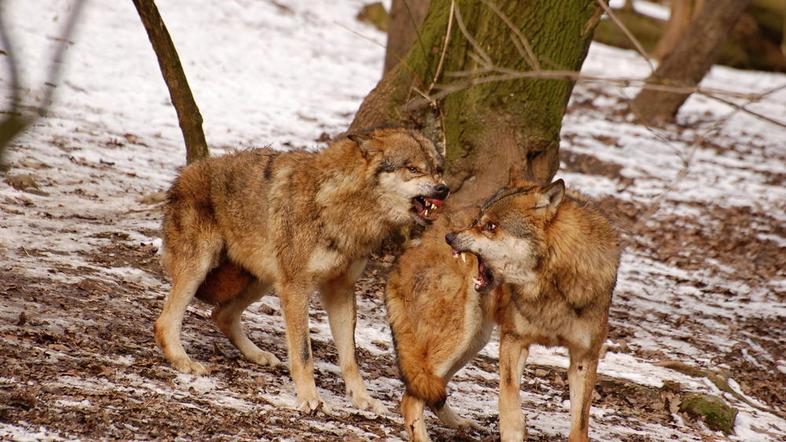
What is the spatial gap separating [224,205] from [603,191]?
8.78m

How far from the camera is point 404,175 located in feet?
22.0

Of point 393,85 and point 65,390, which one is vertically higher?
point 393,85

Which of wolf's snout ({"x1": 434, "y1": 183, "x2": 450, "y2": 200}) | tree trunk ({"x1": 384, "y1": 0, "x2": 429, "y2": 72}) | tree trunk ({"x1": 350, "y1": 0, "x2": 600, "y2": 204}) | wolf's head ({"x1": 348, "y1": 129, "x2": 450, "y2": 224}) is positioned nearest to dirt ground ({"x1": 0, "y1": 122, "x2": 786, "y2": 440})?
wolf's snout ({"x1": 434, "y1": 183, "x2": 450, "y2": 200})

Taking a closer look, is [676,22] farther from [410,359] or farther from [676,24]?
[410,359]

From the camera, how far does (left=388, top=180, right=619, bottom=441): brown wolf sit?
20.0 ft

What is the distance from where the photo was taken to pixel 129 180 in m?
11.6

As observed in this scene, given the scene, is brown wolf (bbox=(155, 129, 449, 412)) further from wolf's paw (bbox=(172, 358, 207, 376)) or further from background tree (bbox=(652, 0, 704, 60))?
background tree (bbox=(652, 0, 704, 60))

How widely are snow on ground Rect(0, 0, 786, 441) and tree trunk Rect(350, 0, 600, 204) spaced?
4.97 feet

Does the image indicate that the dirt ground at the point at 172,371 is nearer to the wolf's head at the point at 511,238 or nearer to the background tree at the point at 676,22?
the wolf's head at the point at 511,238

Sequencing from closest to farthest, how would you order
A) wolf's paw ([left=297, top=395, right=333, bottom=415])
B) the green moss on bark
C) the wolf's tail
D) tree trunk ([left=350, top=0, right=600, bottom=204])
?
1. the wolf's tail
2. wolf's paw ([left=297, top=395, right=333, bottom=415])
3. the green moss on bark
4. tree trunk ([left=350, top=0, right=600, bottom=204])

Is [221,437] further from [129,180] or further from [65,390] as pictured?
[129,180]

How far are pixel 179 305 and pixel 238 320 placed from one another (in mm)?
625

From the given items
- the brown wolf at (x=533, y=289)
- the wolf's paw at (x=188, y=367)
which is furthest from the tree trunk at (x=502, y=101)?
the wolf's paw at (x=188, y=367)

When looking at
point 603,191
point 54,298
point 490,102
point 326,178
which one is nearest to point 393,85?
point 490,102
